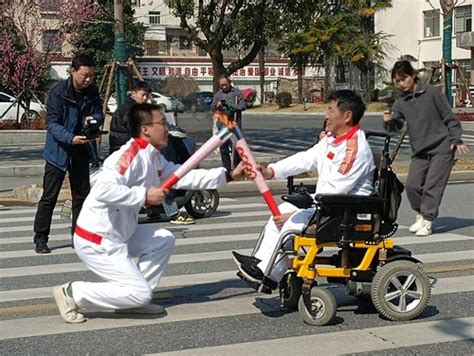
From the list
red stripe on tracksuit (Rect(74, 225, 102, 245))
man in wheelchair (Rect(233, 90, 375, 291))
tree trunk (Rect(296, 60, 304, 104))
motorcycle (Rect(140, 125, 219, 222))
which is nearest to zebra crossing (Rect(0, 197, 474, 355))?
man in wheelchair (Rect(233, 90, 375, 291))

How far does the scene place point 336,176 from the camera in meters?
6.00

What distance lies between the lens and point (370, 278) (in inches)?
233

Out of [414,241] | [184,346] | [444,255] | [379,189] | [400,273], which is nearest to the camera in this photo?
[184,346]

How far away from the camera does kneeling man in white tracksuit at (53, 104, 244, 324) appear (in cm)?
564

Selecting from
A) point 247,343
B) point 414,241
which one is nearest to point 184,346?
point 247,343

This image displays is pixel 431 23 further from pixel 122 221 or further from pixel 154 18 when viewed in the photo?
pixel 122 221

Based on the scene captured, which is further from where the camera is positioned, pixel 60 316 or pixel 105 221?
pixel 60 316

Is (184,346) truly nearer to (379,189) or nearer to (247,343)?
(247,343)

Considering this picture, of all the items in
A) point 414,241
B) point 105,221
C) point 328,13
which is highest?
point 328,13

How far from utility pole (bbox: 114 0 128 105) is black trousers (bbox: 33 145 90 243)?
6856 mm

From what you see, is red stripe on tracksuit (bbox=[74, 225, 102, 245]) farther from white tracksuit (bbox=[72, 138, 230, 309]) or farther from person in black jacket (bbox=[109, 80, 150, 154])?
person in black jacket (bbox=[109, 80, 150, 154])

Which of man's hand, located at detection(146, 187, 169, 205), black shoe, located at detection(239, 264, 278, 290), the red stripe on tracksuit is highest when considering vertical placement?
man's hand, located at detection(146, 187, 169, 205)

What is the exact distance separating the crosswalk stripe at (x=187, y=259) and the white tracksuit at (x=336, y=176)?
7.46 feet

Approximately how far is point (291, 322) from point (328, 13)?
4648 cm
